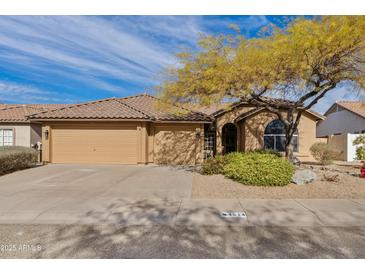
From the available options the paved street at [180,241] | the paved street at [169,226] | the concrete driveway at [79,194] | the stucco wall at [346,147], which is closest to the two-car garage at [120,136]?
the concrete driveway at [79,194]

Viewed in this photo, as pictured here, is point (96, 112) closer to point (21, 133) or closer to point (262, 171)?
point (21, 133)

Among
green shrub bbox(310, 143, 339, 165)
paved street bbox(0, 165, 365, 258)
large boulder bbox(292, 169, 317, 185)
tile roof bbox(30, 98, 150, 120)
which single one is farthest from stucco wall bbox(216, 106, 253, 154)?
paved street bbox(0, 165, 365, 258)

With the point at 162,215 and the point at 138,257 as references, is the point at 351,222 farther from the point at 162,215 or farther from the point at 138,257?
the point at 138,257

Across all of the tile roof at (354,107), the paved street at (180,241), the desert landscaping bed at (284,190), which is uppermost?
the tile roof at (354,107)

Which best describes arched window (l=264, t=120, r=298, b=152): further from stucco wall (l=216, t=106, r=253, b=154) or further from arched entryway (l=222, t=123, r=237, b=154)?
arched entryway (l=222, t=123, r=237, b=154)

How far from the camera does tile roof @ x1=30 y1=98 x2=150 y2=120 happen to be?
14369mm

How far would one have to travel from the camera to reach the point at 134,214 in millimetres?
5531

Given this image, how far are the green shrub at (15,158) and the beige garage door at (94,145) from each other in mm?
1897

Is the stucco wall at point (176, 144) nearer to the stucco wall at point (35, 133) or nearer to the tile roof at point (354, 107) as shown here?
the stucco wall at point (35, 133)

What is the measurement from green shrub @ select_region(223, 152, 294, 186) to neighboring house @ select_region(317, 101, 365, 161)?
441 inches

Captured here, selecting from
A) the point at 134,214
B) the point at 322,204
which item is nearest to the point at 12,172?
the point at 134,214

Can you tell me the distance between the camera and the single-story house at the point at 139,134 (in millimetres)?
14594

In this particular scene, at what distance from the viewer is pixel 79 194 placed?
24.3ft

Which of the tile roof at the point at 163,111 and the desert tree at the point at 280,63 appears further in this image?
the tile roof at the point at 163,111
